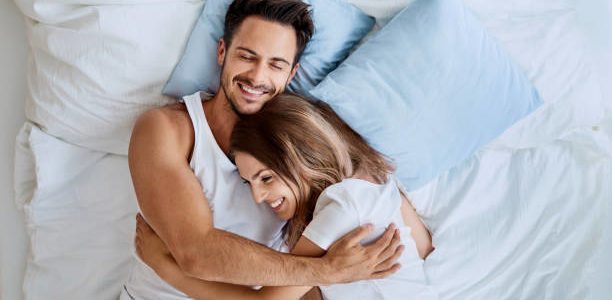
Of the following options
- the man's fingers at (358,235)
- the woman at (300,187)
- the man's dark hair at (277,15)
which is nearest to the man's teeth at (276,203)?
the woman at (300,187)

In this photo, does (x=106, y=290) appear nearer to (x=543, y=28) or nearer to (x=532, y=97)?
(x=532, y=97)

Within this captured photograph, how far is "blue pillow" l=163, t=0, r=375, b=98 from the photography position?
1.59 metres

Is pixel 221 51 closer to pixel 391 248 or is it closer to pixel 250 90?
pixel 250 90

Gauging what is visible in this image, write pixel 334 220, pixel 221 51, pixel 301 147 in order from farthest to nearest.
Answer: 1. pixel 221 51
2. pixel 301 147
3. pixel 334 220

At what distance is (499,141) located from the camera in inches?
66.8

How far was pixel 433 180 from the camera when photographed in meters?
1.67

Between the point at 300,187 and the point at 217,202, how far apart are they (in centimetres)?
21

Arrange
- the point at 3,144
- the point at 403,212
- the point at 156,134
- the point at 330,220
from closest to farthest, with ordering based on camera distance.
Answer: the point at 330,220, the point at 156,134, the point at 403,212, the point at 3,144

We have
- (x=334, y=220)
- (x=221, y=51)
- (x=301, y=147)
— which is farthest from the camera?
(x=221, y=51)

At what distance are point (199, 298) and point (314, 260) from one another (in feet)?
0.98

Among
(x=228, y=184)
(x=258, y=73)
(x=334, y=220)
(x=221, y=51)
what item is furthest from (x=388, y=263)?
(x=221, y=51)

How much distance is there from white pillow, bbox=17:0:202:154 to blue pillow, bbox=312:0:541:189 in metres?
0.41

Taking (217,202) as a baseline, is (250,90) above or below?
above

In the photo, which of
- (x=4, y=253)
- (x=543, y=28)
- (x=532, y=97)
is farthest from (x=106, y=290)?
(x=543, y=28)
